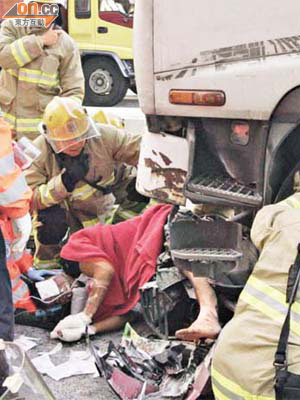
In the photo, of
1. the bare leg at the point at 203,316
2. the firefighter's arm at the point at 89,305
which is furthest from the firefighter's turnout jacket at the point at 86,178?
the bare leg at the point at 203,316

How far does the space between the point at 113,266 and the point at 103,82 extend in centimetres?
761

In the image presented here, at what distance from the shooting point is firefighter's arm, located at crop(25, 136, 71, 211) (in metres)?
4.54

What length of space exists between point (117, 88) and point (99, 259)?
24.8 ft

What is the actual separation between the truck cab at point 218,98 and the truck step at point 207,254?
0.21m

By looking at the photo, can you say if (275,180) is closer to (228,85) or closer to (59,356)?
(228,85)

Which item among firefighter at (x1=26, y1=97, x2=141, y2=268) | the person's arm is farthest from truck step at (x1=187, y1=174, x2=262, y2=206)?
firefighter at (x1=26, y1=97, x2=141, y2=268)

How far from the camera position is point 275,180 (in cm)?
305

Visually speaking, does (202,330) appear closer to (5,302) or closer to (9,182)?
(5,302)

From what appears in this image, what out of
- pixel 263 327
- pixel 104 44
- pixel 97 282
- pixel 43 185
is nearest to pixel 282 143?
pixel 263 327

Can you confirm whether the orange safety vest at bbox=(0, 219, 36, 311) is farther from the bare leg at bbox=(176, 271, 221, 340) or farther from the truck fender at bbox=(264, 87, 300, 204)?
the truck fender at bbox=(264, 87, 300, 204)

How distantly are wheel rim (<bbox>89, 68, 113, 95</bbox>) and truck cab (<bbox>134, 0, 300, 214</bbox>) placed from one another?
790cm

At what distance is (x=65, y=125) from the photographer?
172 inches

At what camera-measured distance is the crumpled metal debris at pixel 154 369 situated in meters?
2.99

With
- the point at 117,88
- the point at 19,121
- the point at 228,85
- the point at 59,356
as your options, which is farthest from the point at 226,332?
the point at 117,88
